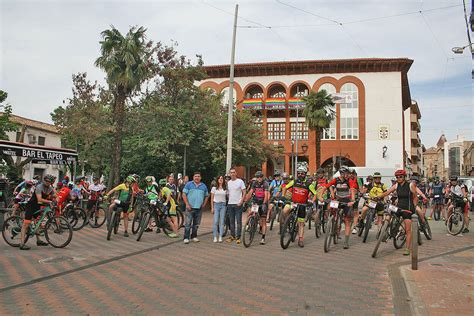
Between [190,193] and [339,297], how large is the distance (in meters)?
5.85

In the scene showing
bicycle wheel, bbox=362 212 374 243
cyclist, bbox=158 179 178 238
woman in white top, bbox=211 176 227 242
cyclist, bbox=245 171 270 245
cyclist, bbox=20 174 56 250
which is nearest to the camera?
cyclist, bbox=20 174 56 250

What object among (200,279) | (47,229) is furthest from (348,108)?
(200,279)

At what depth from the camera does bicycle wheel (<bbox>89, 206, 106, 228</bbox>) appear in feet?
47.0

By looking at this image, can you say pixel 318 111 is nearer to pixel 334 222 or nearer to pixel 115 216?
pixel 115 216

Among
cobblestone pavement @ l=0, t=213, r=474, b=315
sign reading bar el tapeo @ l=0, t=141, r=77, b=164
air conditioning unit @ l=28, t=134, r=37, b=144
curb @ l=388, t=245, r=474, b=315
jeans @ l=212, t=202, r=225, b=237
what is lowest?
cobblestone pavement @ l=0, t=213, r=474, b=315

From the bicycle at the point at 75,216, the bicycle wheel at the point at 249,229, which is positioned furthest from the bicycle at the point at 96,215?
the bicycle wheel at the point at 249,229

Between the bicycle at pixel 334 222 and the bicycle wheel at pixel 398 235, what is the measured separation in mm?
1229

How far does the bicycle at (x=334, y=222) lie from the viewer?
967cm

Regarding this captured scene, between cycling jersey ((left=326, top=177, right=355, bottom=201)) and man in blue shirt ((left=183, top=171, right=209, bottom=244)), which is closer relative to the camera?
cycling jersey ((left=326, top=177, right=355, bottom=201))

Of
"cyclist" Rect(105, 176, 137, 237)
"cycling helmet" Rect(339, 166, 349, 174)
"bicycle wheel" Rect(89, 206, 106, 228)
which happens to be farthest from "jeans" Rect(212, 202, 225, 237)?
"bicycle wheel" Rect(89, 206, 106, 228)

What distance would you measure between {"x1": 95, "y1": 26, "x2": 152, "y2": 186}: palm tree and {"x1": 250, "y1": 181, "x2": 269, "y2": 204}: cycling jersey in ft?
39.9

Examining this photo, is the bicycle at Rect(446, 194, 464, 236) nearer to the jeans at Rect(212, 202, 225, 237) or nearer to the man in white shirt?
the man in white shirt

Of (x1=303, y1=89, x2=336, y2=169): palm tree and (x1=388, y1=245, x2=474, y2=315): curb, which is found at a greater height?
(x1=303, y1=89, x2=336, y2=169): palm tree

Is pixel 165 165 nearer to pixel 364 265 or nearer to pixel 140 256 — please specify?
pixel 140 256
